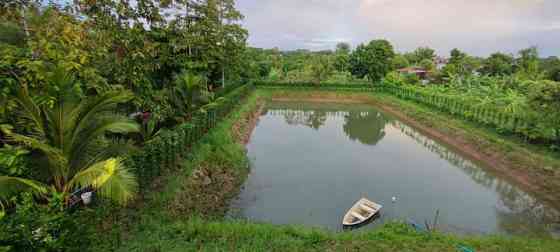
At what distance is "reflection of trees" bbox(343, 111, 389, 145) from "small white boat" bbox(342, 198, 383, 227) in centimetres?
596

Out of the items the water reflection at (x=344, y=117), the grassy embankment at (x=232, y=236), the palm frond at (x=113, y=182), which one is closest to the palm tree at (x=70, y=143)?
the palm frond at (x=113, y=182)

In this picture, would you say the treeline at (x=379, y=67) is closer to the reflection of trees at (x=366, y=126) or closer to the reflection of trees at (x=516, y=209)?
the reflection of trees at (x=366, y=126)

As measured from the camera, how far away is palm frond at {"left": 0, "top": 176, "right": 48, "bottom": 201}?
2.82 meters

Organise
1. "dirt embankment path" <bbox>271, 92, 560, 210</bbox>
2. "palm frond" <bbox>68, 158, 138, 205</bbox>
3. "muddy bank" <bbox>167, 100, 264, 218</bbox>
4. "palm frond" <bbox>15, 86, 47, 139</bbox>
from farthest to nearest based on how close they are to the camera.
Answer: "dirt embankment path" <bbox>271, 92, 560, 210</bbox>
"muddy bank" <bbox>167, 100, 264, 218</bbox>
"palm frond" <bbox>15, 86, 47, 139</bbox>
"palm frond" <bbox>68, 158, 138, 205</bbox>

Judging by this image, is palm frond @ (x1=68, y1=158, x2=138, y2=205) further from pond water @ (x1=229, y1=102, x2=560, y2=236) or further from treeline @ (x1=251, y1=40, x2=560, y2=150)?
treeline @ (x1=251, y1=40, x2=560, y2=150)

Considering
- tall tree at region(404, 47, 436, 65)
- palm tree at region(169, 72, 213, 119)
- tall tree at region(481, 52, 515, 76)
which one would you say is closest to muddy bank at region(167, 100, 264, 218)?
palm tree at region(169, 72, 213, 119)

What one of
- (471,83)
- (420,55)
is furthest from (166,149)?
(420,55)

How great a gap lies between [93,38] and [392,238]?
660 cm

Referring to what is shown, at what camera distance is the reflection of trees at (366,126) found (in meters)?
12.4

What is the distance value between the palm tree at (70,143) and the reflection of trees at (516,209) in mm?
7610

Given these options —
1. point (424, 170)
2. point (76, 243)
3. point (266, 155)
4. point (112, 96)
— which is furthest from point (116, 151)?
point (424, 170)

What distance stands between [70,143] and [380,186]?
691 cm

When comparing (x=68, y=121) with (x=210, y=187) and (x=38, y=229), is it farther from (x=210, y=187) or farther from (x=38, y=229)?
(x=210, y=187)

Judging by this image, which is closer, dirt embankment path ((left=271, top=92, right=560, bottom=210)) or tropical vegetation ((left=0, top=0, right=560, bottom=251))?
tropical vegetation ((left=0, top=0, right=560, bottom=251))
